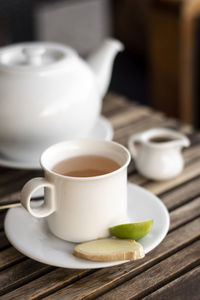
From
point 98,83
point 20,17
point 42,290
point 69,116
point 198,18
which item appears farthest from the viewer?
point 20,17

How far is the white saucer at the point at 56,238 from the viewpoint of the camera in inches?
21.3

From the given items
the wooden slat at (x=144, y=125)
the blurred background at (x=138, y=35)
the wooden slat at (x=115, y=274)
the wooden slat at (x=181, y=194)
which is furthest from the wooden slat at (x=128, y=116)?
the blurred background at (x=138, y=35)

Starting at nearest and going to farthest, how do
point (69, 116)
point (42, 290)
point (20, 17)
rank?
1. point (42, 290)
2. point (69, 116)
3. point (20, 17)

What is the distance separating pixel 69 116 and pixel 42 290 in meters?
0.33

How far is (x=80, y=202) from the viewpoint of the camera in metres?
0.56

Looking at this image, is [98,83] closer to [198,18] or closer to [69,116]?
[69,116]

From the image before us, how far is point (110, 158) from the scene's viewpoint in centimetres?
63

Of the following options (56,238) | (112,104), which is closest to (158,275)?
(56,238)

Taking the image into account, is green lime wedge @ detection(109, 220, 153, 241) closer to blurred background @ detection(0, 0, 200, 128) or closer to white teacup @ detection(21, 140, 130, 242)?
white teacup @ detection(21, 140, 130, 242)

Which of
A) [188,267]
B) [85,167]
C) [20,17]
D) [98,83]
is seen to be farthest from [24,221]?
[20,17]

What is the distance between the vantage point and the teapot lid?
2.54 feet

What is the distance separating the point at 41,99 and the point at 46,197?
0.23 meters

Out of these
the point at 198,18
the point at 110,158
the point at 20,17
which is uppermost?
the point at 110,158

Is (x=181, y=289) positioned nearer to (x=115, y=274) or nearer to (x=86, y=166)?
(x=115, y=274)
